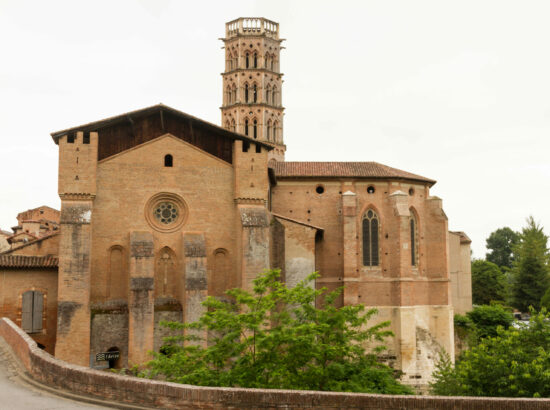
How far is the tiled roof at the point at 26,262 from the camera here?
2548cm

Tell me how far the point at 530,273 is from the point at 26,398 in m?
51.9

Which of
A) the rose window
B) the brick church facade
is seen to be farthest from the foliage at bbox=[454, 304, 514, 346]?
the rose window

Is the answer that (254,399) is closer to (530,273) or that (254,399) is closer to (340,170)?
(340,170)

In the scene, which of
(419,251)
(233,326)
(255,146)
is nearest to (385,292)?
(419,251)

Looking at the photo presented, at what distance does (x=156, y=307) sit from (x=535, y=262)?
40968 mm

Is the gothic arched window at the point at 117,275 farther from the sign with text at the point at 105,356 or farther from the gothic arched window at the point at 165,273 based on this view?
the sign with text at the point at 105,356

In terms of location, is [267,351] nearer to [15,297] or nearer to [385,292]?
[15,297]

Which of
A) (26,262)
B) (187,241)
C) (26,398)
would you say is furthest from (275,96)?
(26,398)

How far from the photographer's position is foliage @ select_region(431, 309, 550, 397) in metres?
15.4

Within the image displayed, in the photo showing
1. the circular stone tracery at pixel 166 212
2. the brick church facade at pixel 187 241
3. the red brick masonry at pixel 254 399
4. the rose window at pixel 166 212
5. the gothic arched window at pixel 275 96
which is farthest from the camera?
the gothic arched window at pixel 275 96

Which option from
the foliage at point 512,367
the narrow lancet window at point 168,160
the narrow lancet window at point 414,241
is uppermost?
the narrow lancet window at point 168,160

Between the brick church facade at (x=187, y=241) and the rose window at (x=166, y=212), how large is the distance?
0.05 metres

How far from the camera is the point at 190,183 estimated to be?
27.3 metres

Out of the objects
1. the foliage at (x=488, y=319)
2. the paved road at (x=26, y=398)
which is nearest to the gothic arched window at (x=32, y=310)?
the paved road at (x=26, y=398)
